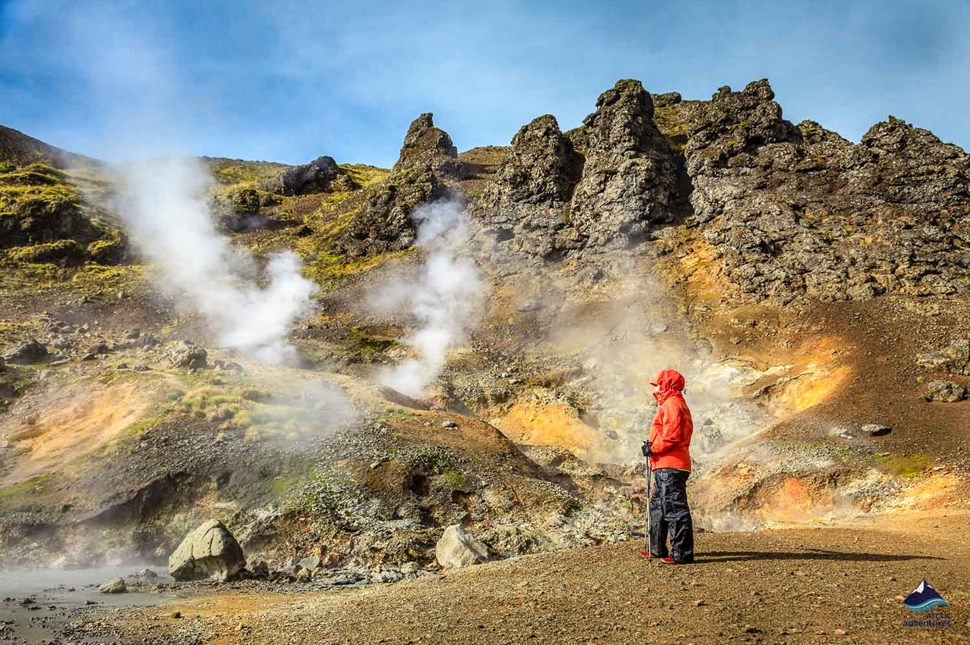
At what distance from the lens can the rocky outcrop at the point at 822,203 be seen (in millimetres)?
36875

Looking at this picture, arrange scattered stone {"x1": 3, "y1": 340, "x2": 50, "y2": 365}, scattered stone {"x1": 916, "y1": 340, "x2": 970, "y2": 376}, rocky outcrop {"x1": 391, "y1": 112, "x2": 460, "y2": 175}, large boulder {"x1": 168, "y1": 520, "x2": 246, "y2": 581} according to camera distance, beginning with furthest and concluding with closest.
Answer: rocky outcrop {"x1": 391, "y1": 112, "x2": 460, "y2": 175} < scattered stone {"x1": 3, "y1": 340, "x2": 50, "y2": 365} < scattered stone {"x1": 916, "y1": 340, "x2": 970, "y2": 376} < large boulder {"x1": 168, "y1": 520, "x2": 246, "y2": 581}

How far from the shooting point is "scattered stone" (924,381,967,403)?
25250mm

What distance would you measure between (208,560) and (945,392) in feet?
88.7

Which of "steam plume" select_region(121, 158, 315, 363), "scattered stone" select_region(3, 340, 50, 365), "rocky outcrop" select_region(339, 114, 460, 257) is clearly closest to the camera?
"scattered stone" select_region(3, 340, 50, 365)

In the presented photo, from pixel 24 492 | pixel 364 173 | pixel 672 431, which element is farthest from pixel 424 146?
pixel 672 431

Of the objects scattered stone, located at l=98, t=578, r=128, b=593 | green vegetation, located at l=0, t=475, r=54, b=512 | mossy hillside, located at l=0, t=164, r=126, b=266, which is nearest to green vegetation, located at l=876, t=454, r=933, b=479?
scattered stone, located at l=98, t=578, r=128, b=593

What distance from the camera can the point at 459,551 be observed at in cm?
1361

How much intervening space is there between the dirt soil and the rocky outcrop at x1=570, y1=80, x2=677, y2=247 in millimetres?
38037

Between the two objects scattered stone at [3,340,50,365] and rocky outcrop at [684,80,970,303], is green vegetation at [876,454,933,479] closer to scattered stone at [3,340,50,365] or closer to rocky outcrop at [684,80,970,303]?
rocky outcrop at [684,80,970,303]

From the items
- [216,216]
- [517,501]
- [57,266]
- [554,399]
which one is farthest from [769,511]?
[216,216]

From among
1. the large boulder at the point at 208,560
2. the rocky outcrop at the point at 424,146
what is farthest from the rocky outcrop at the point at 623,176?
the large boulder at the point at 208,560

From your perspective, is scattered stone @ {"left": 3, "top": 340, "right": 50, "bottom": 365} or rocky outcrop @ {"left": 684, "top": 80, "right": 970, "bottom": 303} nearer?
scattered stone @ {"left": 3, "top": 340, "right": 50, "bottom": 365}

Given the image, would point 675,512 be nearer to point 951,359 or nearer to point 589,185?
point 951,359

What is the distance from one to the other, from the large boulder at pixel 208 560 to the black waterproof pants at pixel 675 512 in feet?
32.1
